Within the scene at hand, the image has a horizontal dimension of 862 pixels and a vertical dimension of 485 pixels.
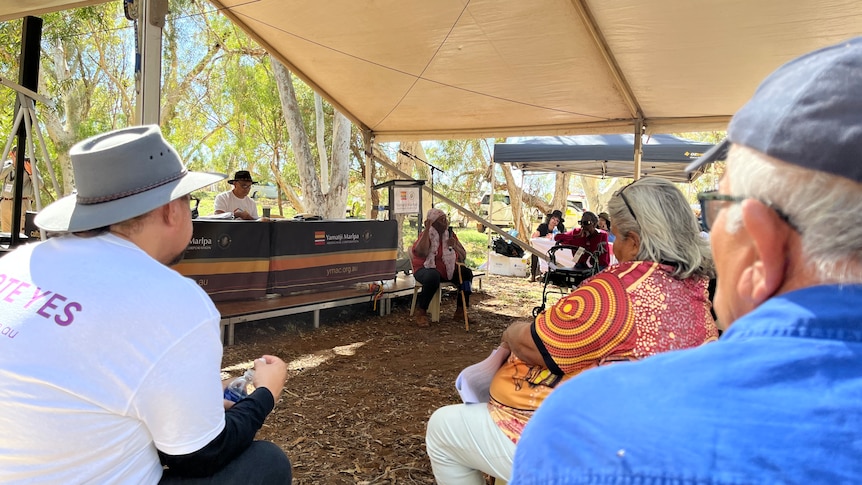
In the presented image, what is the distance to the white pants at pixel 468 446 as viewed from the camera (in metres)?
1.83

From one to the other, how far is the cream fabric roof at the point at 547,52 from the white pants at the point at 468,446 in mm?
3719

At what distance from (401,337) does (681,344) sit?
440cm

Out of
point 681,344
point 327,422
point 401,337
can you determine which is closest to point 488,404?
point 681,344

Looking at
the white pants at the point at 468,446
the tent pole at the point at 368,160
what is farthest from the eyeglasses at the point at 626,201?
the tent pole at the point at 368,160

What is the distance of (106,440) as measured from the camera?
1112 mm

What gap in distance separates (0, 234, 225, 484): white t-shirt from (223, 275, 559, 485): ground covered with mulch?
187cm

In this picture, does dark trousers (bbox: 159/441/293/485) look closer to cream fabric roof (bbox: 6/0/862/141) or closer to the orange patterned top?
the orange patterned top

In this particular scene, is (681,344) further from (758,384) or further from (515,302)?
(515,302)

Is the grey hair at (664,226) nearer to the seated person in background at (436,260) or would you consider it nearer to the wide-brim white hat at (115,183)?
the wide-brim white hat at (115,183)

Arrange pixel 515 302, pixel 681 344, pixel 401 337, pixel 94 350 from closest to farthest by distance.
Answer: pixel 94 350 → pixel 681 344 → pixel 401 337 → pixel 515 302

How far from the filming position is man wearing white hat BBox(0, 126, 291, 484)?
107 centimetres

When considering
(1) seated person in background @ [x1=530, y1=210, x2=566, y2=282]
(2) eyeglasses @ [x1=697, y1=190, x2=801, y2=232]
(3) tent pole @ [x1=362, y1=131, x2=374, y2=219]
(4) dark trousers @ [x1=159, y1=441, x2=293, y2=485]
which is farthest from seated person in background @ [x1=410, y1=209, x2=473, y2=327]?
(2) eyeglasses @ [x1=697, y1=190, x2=801, y2=232]

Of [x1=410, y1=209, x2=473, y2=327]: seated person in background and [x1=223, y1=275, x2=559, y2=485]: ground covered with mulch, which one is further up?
[x1=410, y1=209, x2=473, y2=327]: seated person in background

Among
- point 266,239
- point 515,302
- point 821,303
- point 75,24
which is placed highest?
point 75,24
